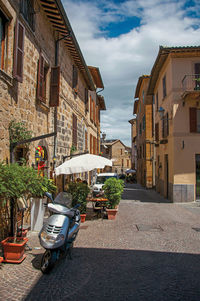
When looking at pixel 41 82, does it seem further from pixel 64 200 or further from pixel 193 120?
pixel 193 120

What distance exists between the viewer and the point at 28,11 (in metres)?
7.18

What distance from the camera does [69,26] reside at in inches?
360

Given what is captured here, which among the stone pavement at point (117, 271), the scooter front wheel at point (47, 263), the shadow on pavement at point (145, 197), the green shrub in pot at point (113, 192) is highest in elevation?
the green shrub in pot at point (113, 192)

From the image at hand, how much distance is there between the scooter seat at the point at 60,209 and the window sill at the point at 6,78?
2915 mm

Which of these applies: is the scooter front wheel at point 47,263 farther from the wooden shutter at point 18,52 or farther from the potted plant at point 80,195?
the wooden shutter at point 18,52

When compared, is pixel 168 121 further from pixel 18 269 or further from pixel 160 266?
pixel 18 269

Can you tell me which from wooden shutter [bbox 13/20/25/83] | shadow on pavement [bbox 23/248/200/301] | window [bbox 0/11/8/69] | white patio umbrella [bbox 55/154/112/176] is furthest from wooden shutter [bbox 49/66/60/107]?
shadow on pavement [bbox 23/248/200/301]

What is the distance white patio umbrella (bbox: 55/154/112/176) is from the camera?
8.51 meters

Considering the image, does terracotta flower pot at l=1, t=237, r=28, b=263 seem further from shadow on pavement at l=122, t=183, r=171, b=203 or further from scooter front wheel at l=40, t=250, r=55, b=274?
shadow on pavement at l=122, t=183, r=171, b=203

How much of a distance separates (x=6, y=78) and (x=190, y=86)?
1067cm

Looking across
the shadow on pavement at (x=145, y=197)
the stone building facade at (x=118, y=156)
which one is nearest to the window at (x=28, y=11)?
the shadow on pavement at (x=145, y=197)

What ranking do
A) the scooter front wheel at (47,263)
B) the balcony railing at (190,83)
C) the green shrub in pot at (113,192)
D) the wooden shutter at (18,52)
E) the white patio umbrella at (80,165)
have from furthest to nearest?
the balcony railing at (190,83), the green shrub in pot at (113,192), the white patio umbrella at (80,165), the wooden shutter at (18,52), the scooter front wheel at (47,263)

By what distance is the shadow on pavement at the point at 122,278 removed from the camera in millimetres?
3471

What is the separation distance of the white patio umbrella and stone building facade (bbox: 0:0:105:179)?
60cm
